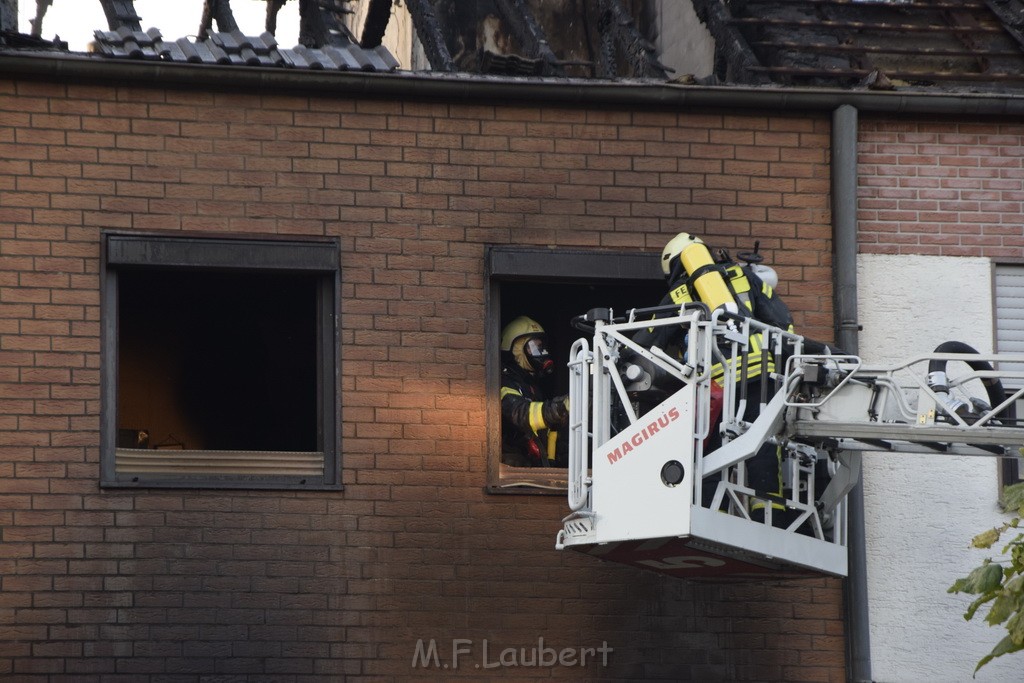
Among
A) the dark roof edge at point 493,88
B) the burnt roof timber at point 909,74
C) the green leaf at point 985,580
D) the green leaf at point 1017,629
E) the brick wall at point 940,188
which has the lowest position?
the green leaf at point 1017,629

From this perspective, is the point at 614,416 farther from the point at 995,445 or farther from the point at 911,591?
the point at 911,591

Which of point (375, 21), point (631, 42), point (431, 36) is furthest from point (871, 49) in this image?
point (375, 21)

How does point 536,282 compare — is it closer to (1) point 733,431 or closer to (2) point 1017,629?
(1) point 733,431

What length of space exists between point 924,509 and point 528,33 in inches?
181

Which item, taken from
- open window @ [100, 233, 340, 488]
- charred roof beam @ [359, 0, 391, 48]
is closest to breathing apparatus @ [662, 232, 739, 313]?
open window @ [100, 233, 340, 488]

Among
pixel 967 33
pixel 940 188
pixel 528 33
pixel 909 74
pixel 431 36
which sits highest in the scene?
pixel 431 36

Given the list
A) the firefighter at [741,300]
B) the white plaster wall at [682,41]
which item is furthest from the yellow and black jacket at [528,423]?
the white plaster wall at [682,41]

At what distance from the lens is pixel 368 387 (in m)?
10.2

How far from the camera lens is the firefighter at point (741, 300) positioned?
855 cm

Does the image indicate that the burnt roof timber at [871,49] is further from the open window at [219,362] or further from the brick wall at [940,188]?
the open window at [219,362]

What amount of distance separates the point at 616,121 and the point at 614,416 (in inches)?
98.9

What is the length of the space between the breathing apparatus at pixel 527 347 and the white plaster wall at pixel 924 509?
199 centimetres

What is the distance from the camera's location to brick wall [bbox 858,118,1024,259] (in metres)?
10.9

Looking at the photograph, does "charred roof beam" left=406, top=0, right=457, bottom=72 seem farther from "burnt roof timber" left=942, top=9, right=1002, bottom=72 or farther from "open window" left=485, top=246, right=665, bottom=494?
"burnt roof timber" left=942, top=9, right=1002, bottom=72
